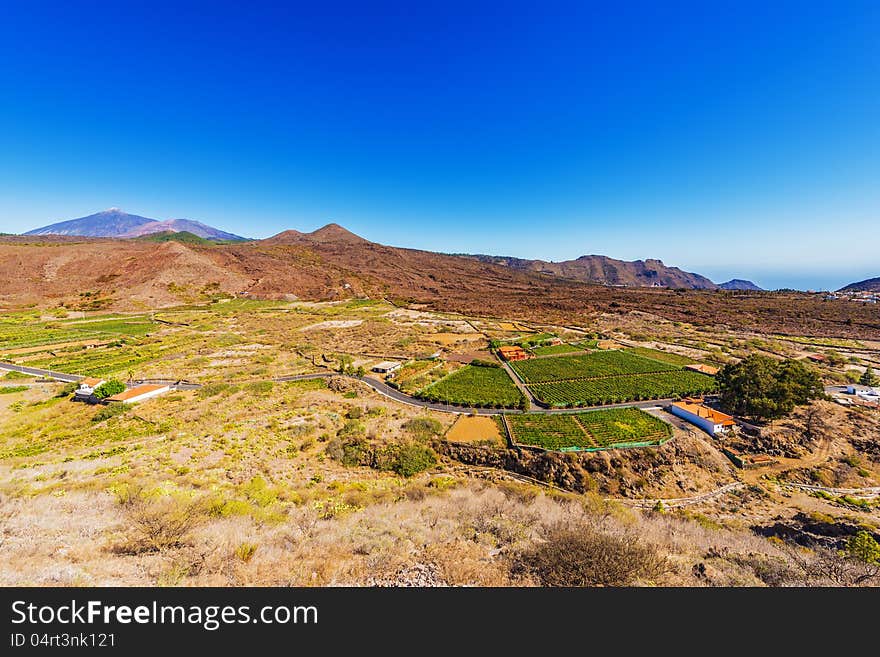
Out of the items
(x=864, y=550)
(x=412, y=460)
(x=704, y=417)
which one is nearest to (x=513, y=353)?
(x=704, y=417)

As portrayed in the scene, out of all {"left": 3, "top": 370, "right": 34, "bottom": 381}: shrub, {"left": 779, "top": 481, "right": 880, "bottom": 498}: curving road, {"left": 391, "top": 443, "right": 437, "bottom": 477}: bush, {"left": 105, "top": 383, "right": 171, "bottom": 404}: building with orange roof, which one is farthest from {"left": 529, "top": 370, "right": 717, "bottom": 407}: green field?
{"left": 3, "top": 370, "right": 34, "bottom": 381}: shrub

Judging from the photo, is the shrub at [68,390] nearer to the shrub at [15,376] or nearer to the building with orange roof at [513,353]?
the shrub at [15,376]

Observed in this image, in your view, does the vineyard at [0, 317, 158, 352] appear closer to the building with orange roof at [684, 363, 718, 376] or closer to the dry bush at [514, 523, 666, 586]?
the dry bush at [514, 523, 666, 586]

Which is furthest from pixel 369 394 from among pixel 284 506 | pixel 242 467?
pixel 284 506

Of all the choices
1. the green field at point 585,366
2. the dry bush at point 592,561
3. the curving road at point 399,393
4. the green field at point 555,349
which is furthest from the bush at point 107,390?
the green field at point 555,349

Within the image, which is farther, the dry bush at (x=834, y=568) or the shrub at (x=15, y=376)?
the shrub at (x=15, y=376)
